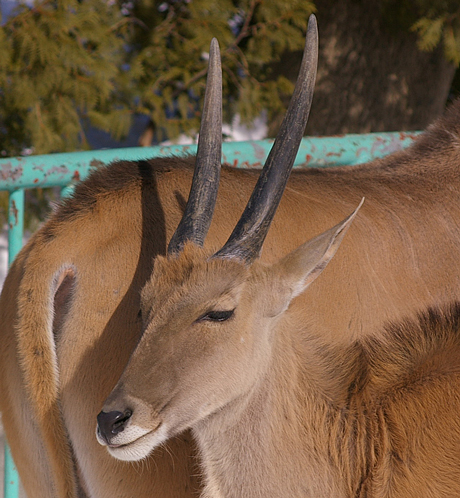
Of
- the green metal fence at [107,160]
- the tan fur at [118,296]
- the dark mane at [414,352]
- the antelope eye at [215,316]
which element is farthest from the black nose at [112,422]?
the green metal fence at [107,160]

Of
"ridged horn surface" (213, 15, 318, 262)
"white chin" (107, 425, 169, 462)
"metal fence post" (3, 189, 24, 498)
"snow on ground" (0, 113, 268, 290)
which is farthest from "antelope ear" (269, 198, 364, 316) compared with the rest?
"snow on ground" (0, 113, 268, 290)

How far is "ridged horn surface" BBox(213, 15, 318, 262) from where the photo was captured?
2311 millimetres

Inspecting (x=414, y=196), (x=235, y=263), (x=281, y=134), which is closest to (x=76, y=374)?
(x=235, y=263)

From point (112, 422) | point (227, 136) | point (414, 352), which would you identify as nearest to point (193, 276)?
point (112, 422)

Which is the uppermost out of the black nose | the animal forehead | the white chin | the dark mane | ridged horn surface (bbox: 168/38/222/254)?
ridged horn surface (bbox: 168/38/222/254)

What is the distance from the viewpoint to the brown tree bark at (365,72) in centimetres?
670

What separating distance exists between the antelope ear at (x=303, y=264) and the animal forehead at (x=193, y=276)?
12 centimetres

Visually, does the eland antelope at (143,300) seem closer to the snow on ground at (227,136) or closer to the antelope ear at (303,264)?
the antelope ear at (303,264)

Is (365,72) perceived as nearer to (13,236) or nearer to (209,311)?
(13,236)

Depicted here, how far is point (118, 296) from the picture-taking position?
7.97 feet

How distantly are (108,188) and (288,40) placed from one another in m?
3.61

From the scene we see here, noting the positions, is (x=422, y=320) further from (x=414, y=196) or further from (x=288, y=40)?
(x=288, y=40)

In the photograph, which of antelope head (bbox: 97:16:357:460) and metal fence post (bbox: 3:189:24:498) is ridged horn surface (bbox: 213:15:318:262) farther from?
metal fence post (bbox: 3:189:24:498)

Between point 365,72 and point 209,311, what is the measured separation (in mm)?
5095
